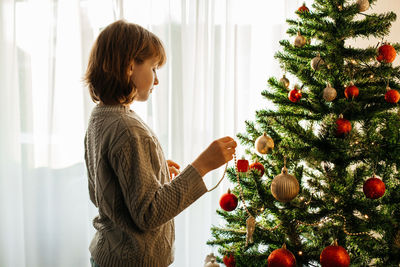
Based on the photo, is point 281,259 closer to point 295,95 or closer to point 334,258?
point 334,258

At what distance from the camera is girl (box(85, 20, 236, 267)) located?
783 mm

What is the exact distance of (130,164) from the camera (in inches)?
31.0

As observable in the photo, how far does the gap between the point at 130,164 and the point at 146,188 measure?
0.06m

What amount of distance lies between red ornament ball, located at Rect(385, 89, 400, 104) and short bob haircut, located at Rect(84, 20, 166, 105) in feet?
2.02

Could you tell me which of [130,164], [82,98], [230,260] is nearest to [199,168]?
[130,164]

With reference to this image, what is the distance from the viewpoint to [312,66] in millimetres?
1026

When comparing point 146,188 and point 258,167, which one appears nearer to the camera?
point 146,188

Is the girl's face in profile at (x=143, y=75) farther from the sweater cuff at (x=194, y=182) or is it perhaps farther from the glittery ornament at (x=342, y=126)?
the glittery ornament at (x=342, y=126)

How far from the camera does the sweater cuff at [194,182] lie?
819mm

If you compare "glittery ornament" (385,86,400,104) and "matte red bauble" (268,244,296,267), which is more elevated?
"glittery ornament" (385,86,400,104)

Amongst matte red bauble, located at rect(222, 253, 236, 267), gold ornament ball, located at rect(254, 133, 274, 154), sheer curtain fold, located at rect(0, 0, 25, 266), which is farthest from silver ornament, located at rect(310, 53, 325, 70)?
sheer curtain fold, located at rect(0, 0, 25, 266)

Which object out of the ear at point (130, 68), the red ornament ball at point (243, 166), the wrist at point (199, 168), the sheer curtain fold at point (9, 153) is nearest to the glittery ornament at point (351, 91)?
the red ornament ball at point (243, 166)

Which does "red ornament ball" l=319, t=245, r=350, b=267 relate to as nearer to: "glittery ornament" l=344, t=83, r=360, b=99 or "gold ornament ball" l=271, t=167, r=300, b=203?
"gold ornament ball" l=271, t=167, r=300, b=203

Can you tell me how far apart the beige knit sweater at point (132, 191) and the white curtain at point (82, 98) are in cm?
92
